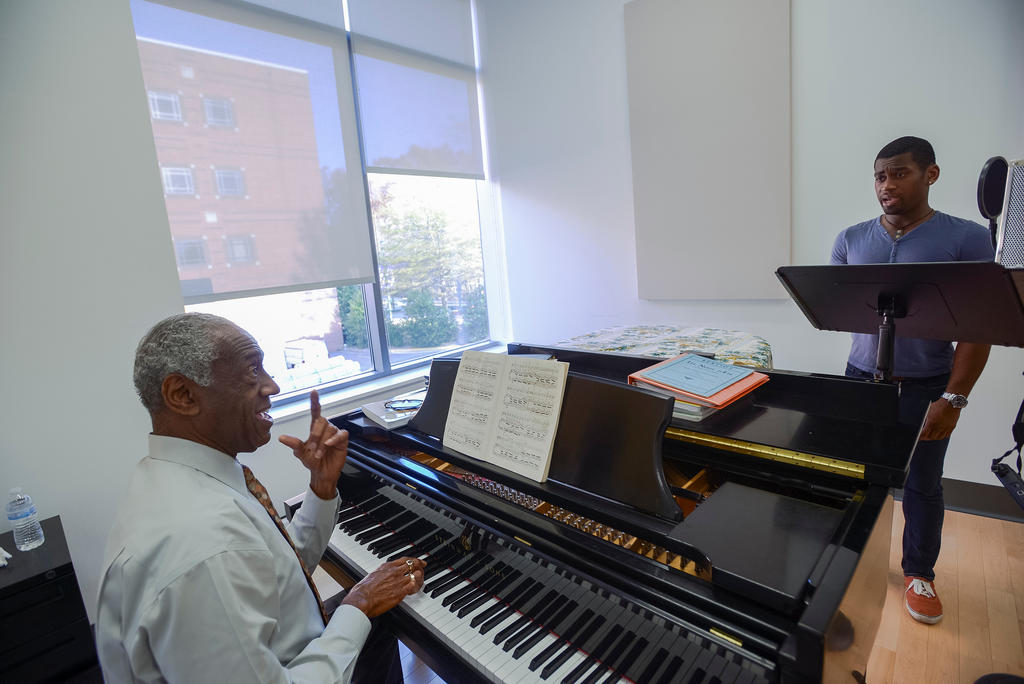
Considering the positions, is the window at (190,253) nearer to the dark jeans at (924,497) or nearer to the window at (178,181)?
the window at (178,181)

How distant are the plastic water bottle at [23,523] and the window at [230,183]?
5.77 ft

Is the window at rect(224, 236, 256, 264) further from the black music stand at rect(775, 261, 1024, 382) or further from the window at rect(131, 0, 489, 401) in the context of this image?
the black music stand at rect(775, 261, 1024, 382)

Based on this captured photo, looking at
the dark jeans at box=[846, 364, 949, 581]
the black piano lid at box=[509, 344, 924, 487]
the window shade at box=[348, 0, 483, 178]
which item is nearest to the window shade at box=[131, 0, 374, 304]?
the window shade at box=[348, 0, 483, 178]

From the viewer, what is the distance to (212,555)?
79 cm

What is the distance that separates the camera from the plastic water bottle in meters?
1.98

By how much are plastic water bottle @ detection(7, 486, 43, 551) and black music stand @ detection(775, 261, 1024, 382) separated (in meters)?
2.87

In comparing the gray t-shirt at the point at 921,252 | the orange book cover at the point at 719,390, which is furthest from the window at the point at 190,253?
the gray t-shirt at the point at 921,252

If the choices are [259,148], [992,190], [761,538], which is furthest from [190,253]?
[992,190]

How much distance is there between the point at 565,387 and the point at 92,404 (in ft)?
7.67

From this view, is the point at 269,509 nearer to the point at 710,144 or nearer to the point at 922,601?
the point at 922,601

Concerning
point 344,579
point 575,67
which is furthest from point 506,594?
point 575,67

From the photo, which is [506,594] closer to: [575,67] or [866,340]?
[866,340]

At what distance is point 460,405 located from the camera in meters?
1.42

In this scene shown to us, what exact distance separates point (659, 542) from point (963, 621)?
192cm
